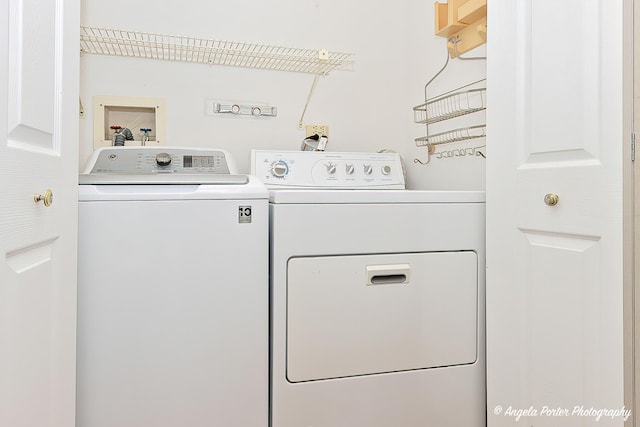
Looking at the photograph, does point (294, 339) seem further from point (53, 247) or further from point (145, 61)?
point (145, 61)

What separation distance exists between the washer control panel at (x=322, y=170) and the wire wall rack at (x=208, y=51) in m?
0.44

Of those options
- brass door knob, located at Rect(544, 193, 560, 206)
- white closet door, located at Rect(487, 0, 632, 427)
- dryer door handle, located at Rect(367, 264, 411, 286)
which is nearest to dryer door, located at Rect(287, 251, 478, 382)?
dryer door handle, located at Rect(367, 264, 411, 286)

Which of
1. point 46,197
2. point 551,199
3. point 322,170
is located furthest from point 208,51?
point 551,199

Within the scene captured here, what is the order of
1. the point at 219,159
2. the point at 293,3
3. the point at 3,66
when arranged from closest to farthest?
1. the point at 3,66
2. the point at 219,159
3. the point at 293,3

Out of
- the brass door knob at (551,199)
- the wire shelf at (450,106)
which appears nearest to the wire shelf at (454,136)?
the wire shelf at (450,106)

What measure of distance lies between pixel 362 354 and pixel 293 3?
158cm

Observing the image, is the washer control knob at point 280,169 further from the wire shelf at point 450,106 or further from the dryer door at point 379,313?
the wire shelf at point 450,106

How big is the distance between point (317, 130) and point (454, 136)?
2.05 feet

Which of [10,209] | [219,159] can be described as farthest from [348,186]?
[10,209]

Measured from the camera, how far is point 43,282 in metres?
0.84

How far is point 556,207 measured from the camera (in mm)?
1027

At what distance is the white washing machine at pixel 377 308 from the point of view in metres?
1.23

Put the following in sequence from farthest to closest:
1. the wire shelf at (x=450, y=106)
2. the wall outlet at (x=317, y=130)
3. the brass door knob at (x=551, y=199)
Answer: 1. the wall outlet at (x=317, y=130)
2. the wire shelf at (x=450, y=106)
3. the brass door knob at (x=551, y=199)

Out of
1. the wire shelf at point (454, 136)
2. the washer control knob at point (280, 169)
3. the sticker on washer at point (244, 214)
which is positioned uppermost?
the wire shelf at point (454, 136)
